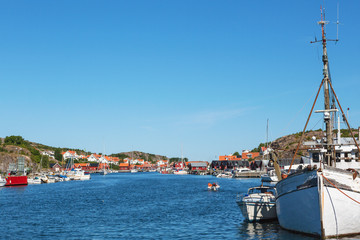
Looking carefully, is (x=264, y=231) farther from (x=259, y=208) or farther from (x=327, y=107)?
(x=327, y=107)

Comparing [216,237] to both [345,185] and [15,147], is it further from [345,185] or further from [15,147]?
[15,147]

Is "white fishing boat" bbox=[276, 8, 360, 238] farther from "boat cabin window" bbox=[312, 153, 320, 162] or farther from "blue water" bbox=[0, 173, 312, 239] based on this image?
"boat cabin window" bbox=[312, 153, 320, 162]

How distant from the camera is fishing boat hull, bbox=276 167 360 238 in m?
24.1

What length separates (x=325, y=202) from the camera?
78.7 feet

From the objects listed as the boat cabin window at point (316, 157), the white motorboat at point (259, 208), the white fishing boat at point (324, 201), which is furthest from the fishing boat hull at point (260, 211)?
the boat cabin window at point (316, 157)

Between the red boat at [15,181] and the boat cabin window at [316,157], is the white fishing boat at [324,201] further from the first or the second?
the red boat at [15,181]

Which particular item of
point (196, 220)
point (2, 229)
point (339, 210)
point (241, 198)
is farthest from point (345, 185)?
point (2, 229)

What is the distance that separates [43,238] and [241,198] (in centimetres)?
1909

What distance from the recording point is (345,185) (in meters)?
25.1

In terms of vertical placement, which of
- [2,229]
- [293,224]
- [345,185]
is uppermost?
[345,185]

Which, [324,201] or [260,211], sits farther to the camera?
[260,211]

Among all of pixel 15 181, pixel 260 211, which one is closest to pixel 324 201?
pixel 260 211

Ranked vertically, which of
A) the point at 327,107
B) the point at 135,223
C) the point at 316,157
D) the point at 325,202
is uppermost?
the point at 327,107

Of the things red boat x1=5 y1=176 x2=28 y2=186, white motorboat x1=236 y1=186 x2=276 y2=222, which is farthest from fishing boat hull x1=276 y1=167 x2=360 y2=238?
red boat x1=5 y1=176 x2=28 y2=186
